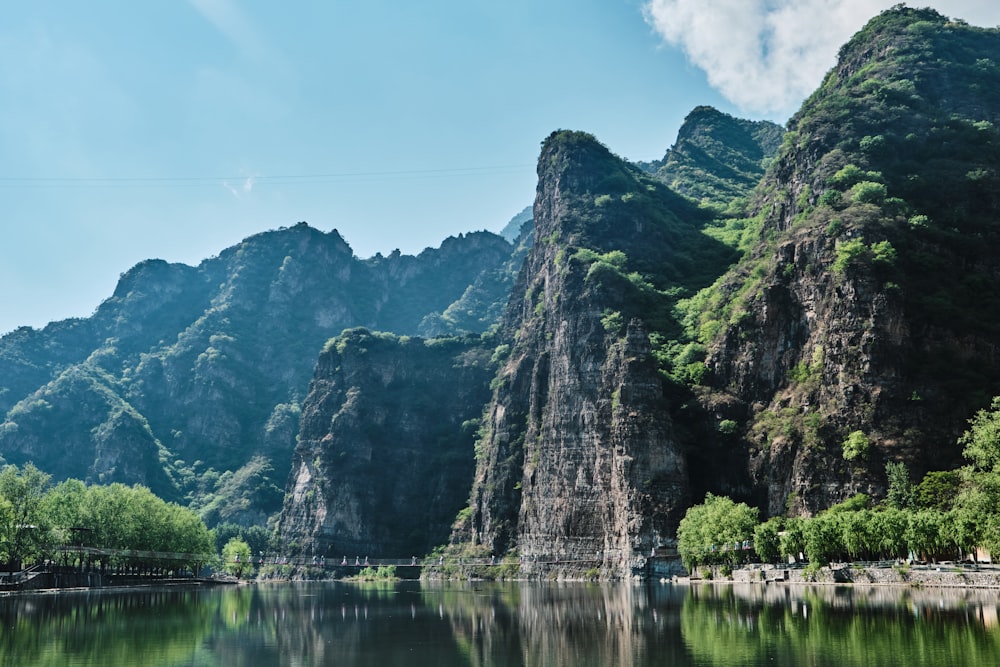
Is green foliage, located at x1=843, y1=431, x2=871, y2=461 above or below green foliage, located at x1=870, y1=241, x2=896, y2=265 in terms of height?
below

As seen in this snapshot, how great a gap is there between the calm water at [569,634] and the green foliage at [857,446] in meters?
26.7

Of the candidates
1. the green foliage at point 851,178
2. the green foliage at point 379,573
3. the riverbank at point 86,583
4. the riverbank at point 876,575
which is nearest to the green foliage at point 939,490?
the riverbank at point 876,575

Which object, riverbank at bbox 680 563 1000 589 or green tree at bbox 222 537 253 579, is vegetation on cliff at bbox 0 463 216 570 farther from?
riverbank at bbox 680 563 1000 589

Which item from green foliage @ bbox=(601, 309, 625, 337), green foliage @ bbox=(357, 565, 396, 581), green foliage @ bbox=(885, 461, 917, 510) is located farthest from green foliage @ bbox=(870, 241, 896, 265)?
green foliage @ bbox=(357, 565, 396, 581)

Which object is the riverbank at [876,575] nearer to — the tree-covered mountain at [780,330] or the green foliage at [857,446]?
the tree-covered mountain at [780,330]

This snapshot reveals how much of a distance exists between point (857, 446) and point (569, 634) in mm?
58130

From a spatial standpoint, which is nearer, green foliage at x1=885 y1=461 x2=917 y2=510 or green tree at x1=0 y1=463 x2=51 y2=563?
green foliage at x1=885 y1=461 x2=917 y2=510

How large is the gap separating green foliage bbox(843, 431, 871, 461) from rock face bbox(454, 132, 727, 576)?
27.9 meters

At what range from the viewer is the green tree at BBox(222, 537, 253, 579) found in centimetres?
18184

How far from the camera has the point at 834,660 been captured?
95.1 feet

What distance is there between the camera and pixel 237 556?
18062 cm

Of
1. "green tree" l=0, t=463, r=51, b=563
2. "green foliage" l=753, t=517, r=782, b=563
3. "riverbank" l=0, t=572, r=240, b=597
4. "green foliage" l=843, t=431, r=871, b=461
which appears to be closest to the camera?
"green foliage" l=753, t=517, r=782, b=563

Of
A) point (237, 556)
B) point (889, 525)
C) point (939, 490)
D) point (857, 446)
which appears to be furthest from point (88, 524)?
point (939, 490)

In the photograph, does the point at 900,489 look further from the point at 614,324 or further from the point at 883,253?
the point at 614,324
